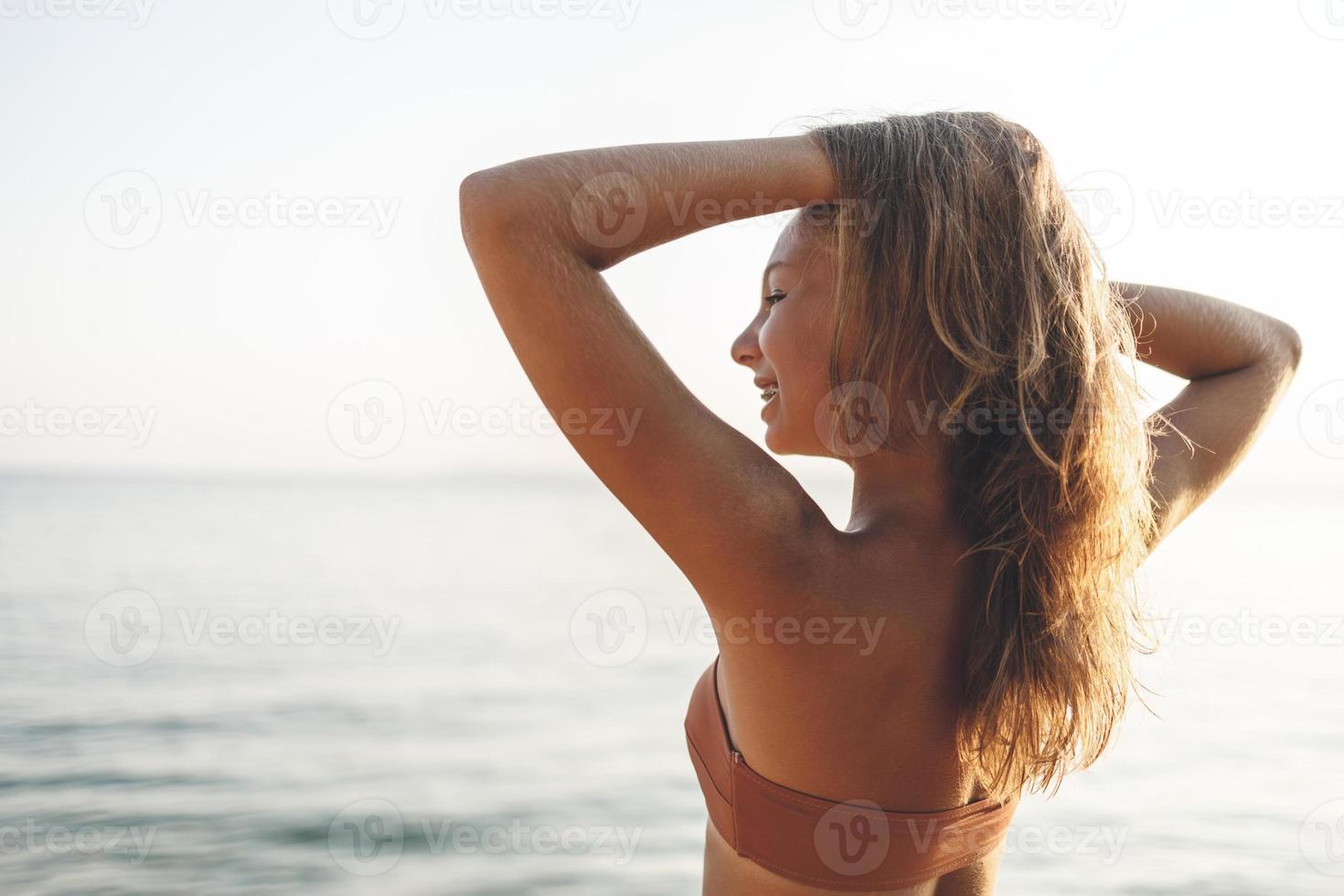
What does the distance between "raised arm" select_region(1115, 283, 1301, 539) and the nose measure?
63 centimetres

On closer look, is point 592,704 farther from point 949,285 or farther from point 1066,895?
point 949,285

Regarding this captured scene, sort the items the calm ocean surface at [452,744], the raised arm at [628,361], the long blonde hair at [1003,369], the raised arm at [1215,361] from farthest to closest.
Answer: the calm ocean surface at [452,744], the raised arm at [1215,361], the long blonde hair at [1003,369], the raised arm at [628,361]

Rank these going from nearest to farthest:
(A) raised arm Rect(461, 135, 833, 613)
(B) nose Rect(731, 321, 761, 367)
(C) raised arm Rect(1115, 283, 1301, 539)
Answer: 1. (A) raised arm Rect(461, 135, 833, 613)
2. (B) nose Rect(731, 321, 761, 367)
3. (C) raised arm Rect(1115, 283, 1301, 539)

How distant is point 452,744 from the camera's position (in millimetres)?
6605

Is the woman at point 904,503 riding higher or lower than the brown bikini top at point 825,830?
higher

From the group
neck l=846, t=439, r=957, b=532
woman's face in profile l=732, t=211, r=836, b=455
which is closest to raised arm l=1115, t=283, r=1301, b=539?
neck l=846, t=439, r=957, b=532

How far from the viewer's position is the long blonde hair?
3.59 ft

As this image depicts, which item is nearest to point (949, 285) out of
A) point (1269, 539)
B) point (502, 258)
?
point (502, 258)

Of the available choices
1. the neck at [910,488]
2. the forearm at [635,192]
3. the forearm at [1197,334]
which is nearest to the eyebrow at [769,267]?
the forearm at [635,192]

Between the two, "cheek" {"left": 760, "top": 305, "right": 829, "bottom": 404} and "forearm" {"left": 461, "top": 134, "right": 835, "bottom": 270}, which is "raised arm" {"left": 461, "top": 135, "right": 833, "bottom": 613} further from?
"cheek" {"left": 760, "top": 305, "right": 829, "bottom": 404}

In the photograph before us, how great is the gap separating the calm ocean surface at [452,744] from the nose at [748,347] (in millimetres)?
643

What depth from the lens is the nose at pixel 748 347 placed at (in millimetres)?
1234

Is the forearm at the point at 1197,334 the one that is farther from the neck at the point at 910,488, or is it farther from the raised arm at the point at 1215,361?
the neck at the point at 910,488

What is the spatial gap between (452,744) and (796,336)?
6009mm
